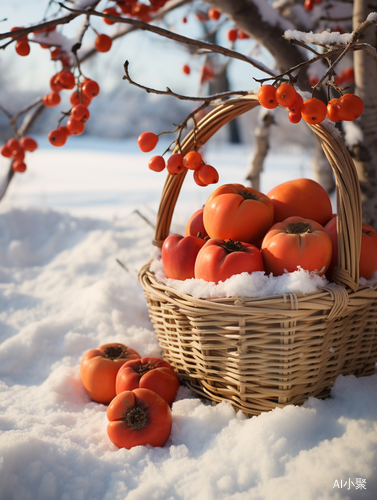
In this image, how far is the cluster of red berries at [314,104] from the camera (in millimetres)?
764

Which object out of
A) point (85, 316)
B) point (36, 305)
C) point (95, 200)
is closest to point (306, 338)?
point (85, 316)

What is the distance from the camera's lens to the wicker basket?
81 cm

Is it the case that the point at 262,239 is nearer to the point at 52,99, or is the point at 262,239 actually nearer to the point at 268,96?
the point at 268,96

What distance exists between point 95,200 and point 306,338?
288 centimetres

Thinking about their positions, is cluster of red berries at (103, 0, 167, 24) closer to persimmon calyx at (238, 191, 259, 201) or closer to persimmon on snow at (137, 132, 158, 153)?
persimmon on snow at (137, 132, 158, 153)

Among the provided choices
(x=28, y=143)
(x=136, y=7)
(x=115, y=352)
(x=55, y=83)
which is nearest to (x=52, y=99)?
(x=55, y=83)

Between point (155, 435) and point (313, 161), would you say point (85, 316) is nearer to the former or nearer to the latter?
point (155, 435)

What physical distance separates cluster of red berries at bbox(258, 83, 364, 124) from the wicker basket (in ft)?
0.24

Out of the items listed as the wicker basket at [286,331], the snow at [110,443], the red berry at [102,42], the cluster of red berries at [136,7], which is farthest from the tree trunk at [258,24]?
the snow at [110,443]

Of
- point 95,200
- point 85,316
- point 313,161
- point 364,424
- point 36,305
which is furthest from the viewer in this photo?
point 95,200

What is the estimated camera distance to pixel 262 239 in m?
1.01

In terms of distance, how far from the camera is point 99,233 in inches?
88.4

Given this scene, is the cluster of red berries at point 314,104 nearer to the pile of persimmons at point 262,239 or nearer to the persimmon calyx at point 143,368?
the pile of persimmons at point 262,239

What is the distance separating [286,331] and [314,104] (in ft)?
1.50
